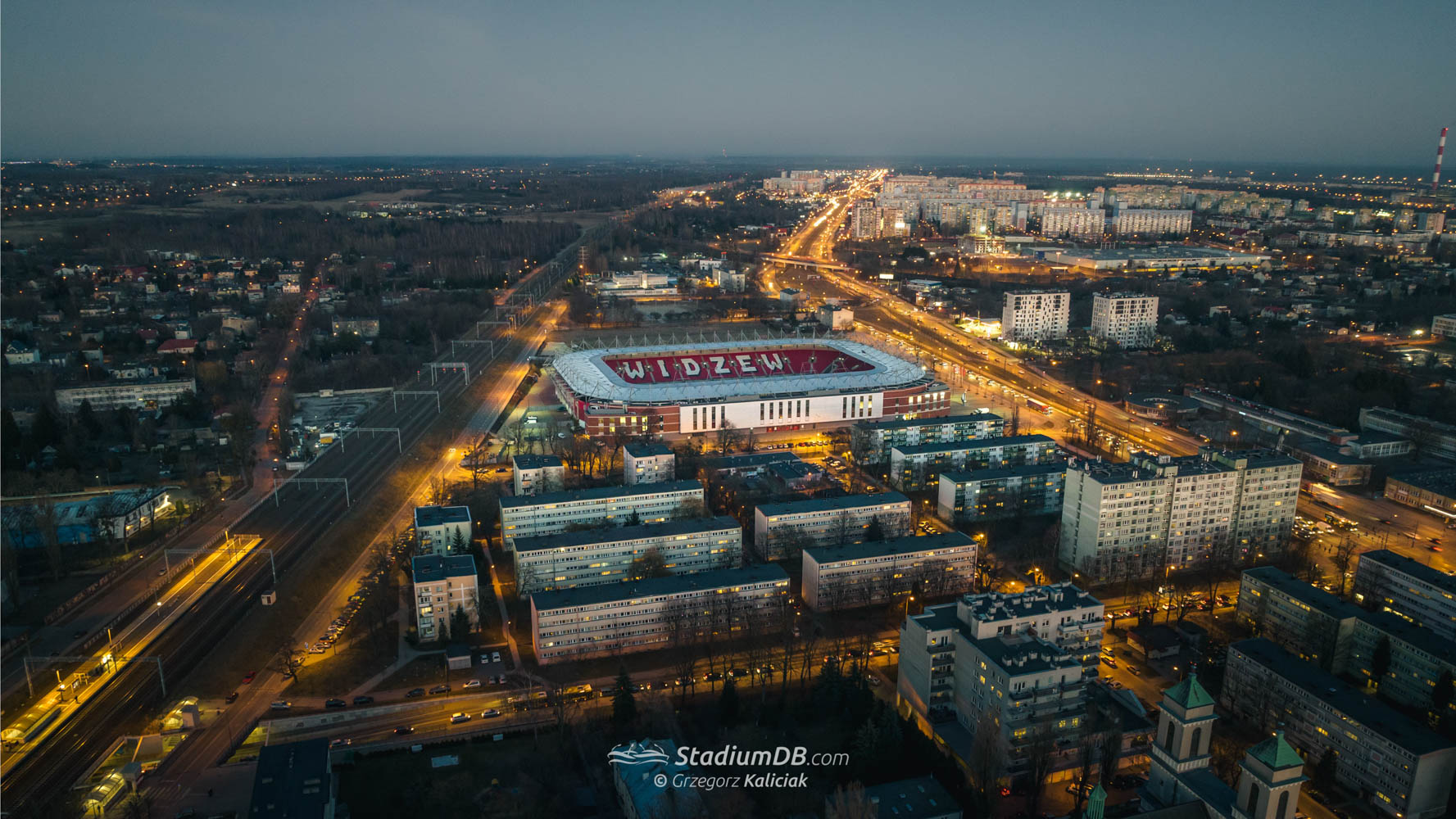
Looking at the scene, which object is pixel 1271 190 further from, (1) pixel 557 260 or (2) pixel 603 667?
(2) pixel 603 667

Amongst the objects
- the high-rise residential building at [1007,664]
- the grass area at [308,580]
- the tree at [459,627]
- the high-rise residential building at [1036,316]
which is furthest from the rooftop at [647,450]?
the high-rise residential building at [1036,316]

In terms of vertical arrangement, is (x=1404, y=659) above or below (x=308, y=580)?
above

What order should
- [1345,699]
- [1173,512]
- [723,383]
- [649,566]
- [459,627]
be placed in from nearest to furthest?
[1345,699], [459,627], [649,566], [1173,512], [723,383]

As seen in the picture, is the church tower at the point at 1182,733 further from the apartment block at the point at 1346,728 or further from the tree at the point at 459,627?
the tree at the point at 459,627

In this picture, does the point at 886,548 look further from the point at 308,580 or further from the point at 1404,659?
the point at 308,580

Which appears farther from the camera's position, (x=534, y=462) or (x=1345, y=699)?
(x=534, y=462)

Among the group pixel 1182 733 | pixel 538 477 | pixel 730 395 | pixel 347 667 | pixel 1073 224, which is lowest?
pixel 347 667

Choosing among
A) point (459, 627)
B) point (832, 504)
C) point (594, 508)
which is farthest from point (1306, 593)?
point (459, 627)
